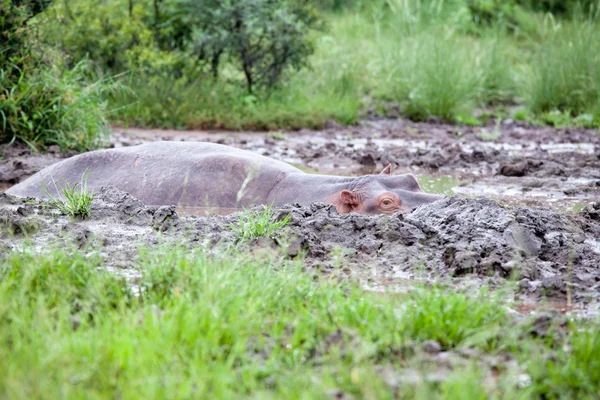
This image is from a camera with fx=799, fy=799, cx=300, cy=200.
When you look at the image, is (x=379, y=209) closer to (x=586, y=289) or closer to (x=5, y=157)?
(x=586, y=289)

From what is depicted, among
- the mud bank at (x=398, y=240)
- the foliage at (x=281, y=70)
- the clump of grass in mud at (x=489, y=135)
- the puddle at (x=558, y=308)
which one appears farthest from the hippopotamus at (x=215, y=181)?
the clump of grass in mud at (x=489, y=135)

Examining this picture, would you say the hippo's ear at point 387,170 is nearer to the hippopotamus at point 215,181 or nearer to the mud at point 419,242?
the hippopotamus at point 215,181

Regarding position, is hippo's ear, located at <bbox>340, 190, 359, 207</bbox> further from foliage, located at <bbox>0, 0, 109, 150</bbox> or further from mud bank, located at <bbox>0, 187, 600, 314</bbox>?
foliage, located at <bbox>0, 0, 109, 150</bbox>

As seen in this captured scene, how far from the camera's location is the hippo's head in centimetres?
600

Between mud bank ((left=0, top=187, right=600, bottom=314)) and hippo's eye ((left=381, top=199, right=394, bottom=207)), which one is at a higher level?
mud bank ((left=0, top=187, right=600, bottom=314))

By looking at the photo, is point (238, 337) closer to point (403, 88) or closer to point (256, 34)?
point (256, 34)

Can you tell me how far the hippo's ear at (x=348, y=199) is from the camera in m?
6.09

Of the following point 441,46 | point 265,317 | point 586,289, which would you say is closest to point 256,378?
point 265,317

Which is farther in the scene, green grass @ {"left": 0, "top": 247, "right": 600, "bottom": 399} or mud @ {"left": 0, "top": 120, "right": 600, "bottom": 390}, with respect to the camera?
mud @ {"left": 0, "top": 120, "right": 600, "bottom": 390}

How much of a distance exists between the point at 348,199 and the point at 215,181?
1.18 m

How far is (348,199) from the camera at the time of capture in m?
6.09

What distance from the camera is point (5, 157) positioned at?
A: 27.7 feet

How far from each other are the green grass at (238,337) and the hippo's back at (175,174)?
8.40ft

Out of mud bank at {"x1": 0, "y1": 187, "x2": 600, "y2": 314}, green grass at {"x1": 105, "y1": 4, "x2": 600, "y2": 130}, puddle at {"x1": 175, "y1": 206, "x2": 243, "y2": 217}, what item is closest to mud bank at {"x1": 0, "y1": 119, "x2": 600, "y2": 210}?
green grass at {"x1": 105, "y1": 4, "x2": 600, "y2": 130}
